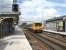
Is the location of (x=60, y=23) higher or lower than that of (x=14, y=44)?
lower

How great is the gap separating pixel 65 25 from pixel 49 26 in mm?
35133

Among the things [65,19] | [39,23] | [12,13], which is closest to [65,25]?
[65,19]

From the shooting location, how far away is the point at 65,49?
60.3 ft

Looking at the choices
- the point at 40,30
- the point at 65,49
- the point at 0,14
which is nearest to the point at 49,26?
the point at 40,30

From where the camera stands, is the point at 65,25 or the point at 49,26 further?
the point at 49,26

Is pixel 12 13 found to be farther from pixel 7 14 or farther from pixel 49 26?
pixel 49 26

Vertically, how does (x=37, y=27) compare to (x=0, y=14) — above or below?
below

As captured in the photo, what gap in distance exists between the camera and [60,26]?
6638 cm

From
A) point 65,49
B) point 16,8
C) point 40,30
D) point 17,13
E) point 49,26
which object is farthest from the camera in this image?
point 49,26

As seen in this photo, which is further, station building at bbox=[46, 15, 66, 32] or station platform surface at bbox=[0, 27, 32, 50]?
station building at bbox=[46, 15, 66, 32]

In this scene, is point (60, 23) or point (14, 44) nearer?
point (14, 44)

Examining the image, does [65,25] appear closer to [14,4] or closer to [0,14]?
[0,14]

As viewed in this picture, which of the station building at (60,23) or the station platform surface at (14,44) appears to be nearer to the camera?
the station platform surface at (14,44)

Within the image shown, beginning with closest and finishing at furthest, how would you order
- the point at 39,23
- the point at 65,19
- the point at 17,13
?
1. the point at 65,19
2. the point at 39,23
3. the point at 17,13
